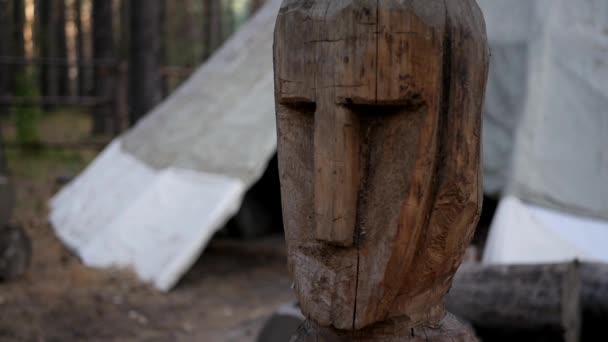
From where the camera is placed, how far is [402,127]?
1578mm

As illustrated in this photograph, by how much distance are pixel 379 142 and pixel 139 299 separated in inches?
134

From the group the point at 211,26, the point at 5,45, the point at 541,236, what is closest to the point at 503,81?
the point at 541,236

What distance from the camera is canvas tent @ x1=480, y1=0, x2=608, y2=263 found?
4.31 metres

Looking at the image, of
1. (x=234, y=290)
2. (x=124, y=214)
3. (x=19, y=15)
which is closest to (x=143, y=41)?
(x=124, y=214)

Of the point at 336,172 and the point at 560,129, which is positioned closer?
the point at 336,172

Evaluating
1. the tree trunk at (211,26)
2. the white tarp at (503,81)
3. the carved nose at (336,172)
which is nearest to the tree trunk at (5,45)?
the tree trunk at (211,26)

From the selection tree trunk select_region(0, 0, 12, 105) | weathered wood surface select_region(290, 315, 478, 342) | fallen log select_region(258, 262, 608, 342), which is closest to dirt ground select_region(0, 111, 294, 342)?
fallen log select_region(258, 262, 608, 342)

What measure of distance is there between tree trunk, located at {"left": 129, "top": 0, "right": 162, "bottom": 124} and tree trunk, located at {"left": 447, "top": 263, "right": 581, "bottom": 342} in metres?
6.97

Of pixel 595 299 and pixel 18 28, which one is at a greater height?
pixel 18 28

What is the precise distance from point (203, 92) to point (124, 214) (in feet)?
4.29

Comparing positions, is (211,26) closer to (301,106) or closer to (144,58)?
(144,58)

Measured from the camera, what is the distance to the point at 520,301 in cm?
336

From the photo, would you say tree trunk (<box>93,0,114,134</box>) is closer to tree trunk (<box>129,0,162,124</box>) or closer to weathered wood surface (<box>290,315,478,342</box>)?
tree trunk (<box>129,0,162,124</box>)

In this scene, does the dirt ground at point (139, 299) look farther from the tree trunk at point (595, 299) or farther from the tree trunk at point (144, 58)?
the tree trunk at point (144, 58)
